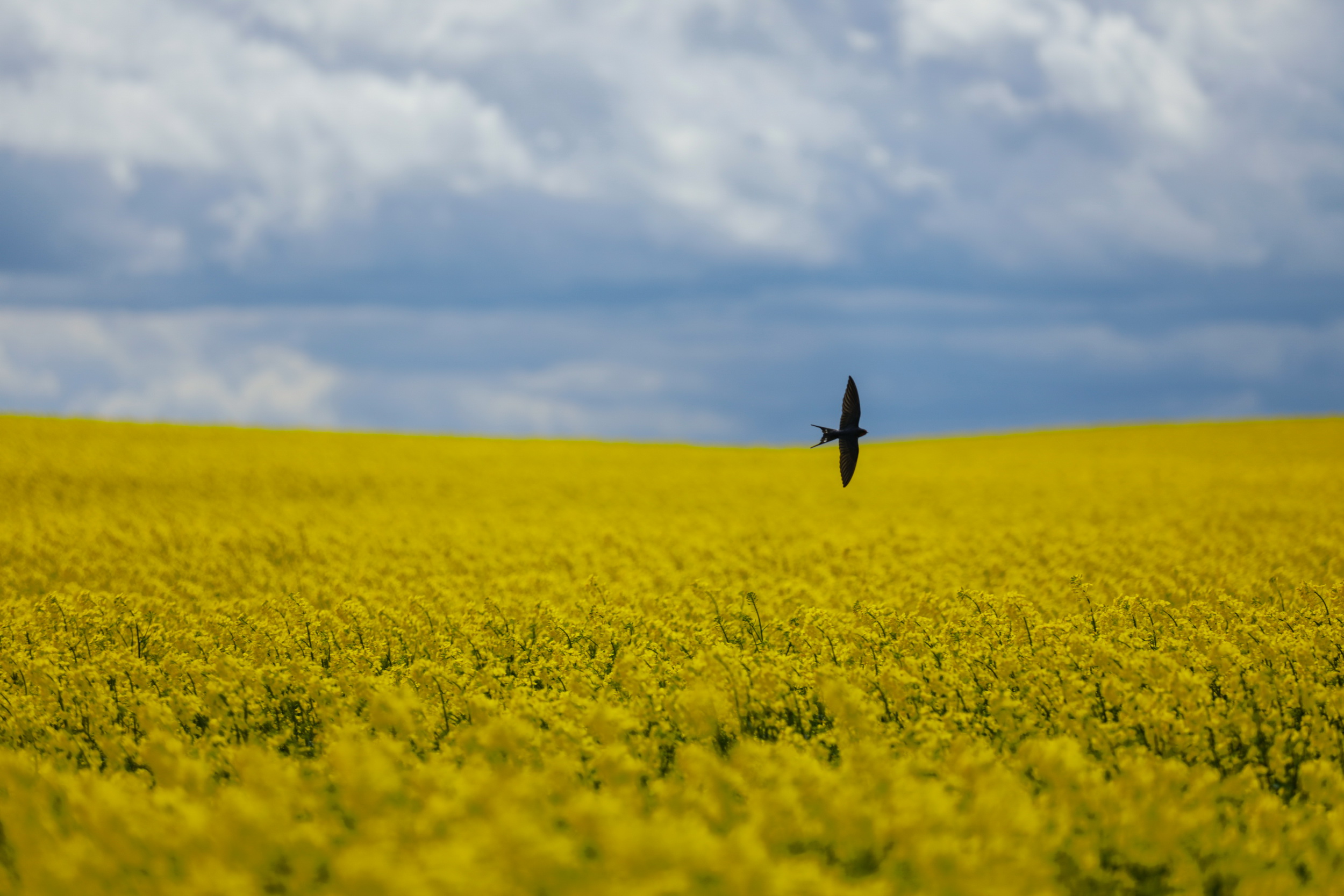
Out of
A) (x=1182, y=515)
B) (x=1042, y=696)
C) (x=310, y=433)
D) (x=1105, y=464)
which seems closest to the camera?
(x=1042, y=696)

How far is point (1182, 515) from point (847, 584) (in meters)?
10.9

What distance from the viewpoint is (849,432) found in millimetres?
7344

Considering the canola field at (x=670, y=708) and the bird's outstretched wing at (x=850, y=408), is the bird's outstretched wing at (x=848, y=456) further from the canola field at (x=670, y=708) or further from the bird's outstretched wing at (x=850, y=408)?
the canola field at (x=670, y=708)

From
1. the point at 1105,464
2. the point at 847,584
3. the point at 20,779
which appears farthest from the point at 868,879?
the point at 1105,464

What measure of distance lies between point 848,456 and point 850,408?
386mm

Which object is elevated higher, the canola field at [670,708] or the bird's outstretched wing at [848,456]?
the bird's outstretched wing at [848,456]

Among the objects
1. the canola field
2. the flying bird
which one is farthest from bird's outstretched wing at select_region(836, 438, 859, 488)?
the canola field

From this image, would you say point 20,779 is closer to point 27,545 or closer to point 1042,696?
point 1042,696

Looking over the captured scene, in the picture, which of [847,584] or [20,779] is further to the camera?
[847,584]

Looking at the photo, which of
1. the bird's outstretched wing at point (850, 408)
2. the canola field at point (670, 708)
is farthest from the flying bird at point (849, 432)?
the canola field at point (670, 708)

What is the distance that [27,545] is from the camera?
54.5 feet

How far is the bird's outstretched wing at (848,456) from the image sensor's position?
729cm

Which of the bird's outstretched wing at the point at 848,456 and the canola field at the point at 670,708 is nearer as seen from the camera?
the canola field at the point at 670,708

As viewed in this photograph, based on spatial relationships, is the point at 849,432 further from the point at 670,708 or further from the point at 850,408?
the point at 670,708
